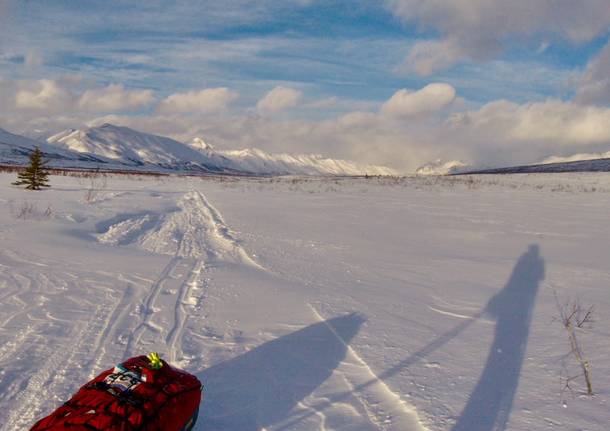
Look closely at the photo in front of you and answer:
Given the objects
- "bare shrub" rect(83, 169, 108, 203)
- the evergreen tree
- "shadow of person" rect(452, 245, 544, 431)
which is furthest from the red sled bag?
the evergreen tree

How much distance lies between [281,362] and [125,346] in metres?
1.55

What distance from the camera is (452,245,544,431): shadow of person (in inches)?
136

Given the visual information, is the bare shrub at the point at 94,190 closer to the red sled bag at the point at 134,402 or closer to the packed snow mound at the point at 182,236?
the packed snow mound at the point at 182,236

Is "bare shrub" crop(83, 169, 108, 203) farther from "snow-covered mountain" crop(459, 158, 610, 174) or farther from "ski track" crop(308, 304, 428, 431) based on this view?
"snow-covered mountain" crop(459, 158, 610, 174)

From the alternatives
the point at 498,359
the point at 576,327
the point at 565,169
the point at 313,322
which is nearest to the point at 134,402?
the point at 313,322

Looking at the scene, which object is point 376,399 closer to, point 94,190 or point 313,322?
point 313,322

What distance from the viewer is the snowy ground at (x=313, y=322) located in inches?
139

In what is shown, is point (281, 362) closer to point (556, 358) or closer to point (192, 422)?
point (192, 422)

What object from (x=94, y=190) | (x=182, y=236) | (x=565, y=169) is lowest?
(x=182, y=236)

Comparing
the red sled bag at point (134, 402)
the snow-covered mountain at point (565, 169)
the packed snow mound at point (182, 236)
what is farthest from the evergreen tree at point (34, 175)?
the snow-covered mountain at point (565, 169)

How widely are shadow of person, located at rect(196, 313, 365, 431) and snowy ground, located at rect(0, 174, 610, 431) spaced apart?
2 centimetres

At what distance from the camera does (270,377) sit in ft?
13.0

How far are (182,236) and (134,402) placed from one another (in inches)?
330

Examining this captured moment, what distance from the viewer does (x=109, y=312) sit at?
5195 mm
